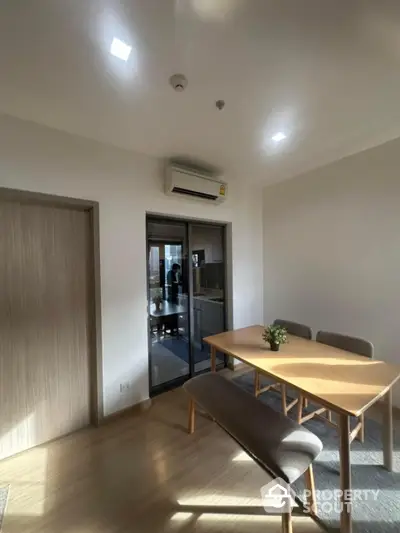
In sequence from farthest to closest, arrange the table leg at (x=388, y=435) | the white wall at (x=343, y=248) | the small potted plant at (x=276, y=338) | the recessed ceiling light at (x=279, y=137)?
the white wall at (x=343, y=248), the recessed ceiling light at (x=279, y=137), the small potted plant at (x=276, y=338), the table leg at (x=388, y=435)

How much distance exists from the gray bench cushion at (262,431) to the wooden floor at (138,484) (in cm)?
46

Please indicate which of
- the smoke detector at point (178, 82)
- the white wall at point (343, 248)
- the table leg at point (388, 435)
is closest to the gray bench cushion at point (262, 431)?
the table leg at point (388, 435)

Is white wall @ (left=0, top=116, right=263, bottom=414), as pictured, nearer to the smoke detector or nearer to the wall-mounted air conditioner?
the wall-mounted air conditioner

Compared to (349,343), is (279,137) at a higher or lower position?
higher

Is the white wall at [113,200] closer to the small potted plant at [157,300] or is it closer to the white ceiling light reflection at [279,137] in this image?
the small potted plant at [157,300]

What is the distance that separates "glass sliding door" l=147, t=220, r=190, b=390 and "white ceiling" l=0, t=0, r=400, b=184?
40.5 inches

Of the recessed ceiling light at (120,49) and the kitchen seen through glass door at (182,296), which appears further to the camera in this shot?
the kitchen seen through glass door at (182,296)

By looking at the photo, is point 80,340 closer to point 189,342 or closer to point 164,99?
point 189,342

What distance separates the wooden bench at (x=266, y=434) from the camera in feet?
3.86

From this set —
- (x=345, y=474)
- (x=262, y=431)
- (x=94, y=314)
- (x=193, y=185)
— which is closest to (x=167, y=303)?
(x=94, y=314)

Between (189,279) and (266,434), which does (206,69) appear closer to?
(189,279)

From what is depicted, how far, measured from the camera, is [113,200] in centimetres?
224

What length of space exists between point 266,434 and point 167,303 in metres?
1.84

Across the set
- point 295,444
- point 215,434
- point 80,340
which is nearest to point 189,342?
point 215,434
